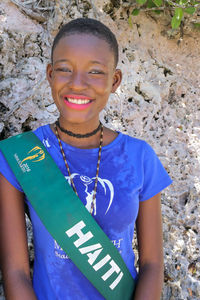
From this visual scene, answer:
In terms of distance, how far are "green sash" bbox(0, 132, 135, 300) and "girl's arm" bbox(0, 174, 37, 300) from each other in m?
0.07

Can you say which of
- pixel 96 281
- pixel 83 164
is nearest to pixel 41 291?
pixel 96 281

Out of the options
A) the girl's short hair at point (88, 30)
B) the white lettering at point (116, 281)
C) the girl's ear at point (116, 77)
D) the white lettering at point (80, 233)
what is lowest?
the white lettering at point (116, 281)

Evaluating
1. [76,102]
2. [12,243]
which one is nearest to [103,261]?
A: [12,243]

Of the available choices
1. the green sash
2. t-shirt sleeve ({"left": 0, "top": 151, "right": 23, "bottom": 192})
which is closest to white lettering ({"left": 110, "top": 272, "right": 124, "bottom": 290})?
the green sash

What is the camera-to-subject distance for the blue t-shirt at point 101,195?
5.21ft

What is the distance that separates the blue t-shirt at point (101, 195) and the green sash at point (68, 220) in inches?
1.3

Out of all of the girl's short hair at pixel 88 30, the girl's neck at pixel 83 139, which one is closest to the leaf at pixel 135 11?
the girl's short hair at pixel 88 30

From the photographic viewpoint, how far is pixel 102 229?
1636mm

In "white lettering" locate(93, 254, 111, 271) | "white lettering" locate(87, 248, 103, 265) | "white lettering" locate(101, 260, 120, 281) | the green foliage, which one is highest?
the green foliage

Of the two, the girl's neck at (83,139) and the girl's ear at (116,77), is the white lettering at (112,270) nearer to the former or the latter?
the girl's neck at (83,139)

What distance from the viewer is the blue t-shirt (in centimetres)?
159

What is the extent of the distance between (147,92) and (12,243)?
1627 mm

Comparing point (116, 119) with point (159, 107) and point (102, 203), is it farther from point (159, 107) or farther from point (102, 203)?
point (102, 203)

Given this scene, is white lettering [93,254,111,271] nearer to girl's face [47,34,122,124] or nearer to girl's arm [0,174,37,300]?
girl's arm [0,174,37,300]
